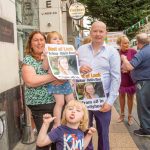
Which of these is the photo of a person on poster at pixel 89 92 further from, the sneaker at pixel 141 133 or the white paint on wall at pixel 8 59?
the sneaker at pixel 141 133

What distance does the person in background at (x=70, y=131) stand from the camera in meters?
3.30

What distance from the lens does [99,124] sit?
4414 mm

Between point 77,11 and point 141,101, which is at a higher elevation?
point 77,11

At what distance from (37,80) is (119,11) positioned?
24324mm

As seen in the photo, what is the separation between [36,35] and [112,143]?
2.97 metres

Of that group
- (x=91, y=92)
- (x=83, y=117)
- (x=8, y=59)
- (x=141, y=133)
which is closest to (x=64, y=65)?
(x=83, y=117)

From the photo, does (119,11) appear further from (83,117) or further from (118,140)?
(83,117)

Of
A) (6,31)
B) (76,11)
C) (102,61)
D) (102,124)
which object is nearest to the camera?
(102,61)

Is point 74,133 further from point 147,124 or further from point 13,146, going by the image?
point 147,124

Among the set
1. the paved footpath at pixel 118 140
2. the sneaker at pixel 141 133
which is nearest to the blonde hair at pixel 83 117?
the paved footpath at pixel 118 140

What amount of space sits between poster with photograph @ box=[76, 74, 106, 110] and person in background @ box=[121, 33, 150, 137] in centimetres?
175

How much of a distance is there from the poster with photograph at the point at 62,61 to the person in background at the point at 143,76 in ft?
7.28

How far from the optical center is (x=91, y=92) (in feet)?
13.9

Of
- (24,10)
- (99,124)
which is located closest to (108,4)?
(24,10)
